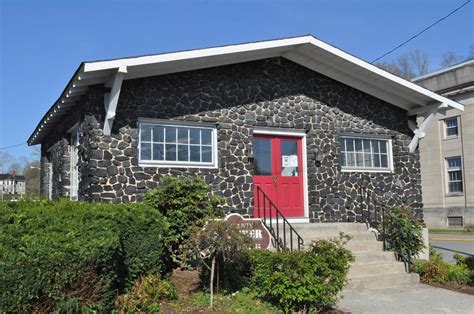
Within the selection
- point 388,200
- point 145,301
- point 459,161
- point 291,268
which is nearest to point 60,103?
point 145,301

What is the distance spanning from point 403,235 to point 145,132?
5996 millimetres

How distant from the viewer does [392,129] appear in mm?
13773

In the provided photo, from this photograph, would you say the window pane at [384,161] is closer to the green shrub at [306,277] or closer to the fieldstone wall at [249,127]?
the fieldstone wall at [249,127]

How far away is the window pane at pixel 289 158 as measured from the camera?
Result: 39.9 ft

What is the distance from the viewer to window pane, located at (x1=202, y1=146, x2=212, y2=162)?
11.1 meters

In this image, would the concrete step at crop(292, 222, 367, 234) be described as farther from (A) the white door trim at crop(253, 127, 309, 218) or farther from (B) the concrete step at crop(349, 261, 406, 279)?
(A) the white door trim at crop(253, 127, 309, 218)

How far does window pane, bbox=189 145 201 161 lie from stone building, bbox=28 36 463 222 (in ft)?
0.08

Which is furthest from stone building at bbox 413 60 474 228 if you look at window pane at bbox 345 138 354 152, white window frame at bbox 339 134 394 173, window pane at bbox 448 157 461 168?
window pane at bbox 345 138 354 152

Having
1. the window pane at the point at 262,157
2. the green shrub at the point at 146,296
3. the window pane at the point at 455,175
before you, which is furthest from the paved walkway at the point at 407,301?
the window pane at the point at 455,175

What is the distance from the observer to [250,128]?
11664 millimetres

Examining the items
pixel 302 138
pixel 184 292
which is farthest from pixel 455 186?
pixel 184 292

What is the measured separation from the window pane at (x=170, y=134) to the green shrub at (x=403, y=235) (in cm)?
507

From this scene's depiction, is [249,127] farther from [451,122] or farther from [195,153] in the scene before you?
[451,122]

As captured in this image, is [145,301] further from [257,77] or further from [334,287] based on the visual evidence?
[257,77]
